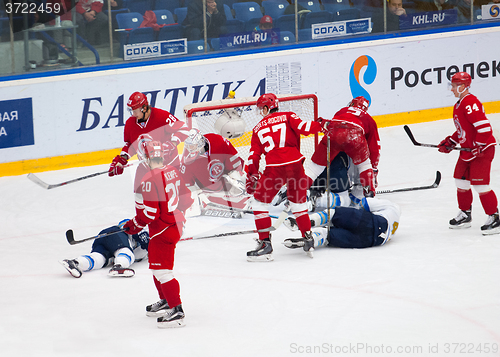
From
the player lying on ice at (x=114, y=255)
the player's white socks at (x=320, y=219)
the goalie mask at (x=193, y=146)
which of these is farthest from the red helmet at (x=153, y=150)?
the goalie mask at (x=193, y=146)

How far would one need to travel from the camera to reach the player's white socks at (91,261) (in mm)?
4316

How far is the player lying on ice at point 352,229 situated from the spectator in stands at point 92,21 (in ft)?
11.9

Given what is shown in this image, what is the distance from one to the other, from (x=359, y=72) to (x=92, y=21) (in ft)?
10.6

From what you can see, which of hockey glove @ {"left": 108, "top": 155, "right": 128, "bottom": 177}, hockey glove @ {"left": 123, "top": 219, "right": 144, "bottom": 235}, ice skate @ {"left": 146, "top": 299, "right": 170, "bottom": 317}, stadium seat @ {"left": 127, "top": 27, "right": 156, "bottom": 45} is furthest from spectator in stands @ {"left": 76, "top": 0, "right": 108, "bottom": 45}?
ice skate @ {"left": 146, "top": 299, "right": 170, "bottom": 317}

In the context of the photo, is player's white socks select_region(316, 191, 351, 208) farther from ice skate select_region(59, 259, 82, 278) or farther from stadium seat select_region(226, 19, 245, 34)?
stadium seat select_region(226, 19, 245, 34)

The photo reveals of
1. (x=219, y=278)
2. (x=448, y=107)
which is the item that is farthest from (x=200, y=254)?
(x=448, y=107)

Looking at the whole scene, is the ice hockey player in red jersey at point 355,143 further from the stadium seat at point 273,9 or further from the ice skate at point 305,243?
the stadium seat at point 273,9

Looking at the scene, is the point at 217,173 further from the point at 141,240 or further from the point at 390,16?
the point at 390,16

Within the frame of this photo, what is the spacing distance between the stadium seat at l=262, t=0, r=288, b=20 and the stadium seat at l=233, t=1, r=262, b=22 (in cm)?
8

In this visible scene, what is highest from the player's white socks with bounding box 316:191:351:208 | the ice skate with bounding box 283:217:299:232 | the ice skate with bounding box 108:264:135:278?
the player's white socks with bounding box 316:191:351:208

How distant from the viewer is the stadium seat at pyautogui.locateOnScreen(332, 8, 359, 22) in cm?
829

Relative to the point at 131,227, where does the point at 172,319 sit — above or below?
below

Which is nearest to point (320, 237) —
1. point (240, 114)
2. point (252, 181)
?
point (252, 181)

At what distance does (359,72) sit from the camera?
8297mm
